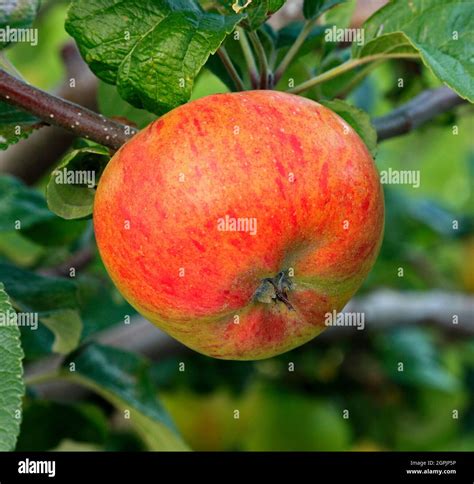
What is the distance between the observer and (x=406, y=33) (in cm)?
89

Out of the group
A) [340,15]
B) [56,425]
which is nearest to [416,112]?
[340,15]

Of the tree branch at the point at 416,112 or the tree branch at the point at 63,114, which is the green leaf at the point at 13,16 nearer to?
the tree branch at the point at 63,114

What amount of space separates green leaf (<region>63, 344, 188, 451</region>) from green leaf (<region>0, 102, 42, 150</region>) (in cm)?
41

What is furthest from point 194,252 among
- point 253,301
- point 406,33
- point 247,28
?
point 406,33

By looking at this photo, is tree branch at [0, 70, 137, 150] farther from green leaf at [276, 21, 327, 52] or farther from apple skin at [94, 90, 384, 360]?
green leaf at [276, 21, 327, 52]

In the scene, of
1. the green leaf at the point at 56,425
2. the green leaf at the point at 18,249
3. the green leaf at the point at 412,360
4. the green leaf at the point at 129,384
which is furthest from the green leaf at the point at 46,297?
the green leaf at the point at 412,360

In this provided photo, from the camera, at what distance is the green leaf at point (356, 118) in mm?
910

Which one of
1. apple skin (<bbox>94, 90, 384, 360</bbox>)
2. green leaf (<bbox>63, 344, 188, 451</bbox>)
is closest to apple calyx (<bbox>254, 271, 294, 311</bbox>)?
apple skin (<bbox>94, 90, 384, 360</bbox>)

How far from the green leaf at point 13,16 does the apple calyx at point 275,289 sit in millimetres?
359

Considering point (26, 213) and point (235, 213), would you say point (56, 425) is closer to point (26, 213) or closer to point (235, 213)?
point (26, 213)

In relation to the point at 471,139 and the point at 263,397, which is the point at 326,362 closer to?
the point at 263,397

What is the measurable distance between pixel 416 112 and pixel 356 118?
0.36 meters

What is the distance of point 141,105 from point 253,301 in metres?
0.21

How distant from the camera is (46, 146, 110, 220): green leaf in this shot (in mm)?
849
